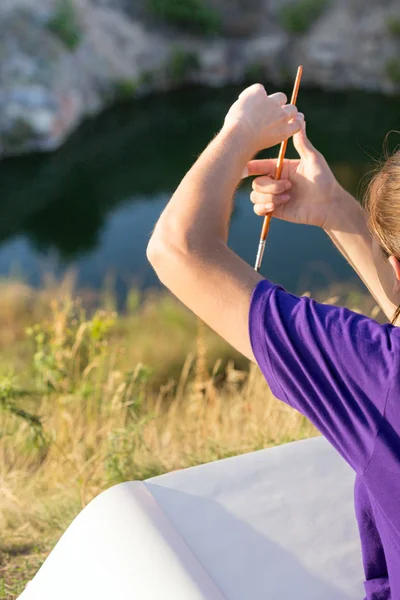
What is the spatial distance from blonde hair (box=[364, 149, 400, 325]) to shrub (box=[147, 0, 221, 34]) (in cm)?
989

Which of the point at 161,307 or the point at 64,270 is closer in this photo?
the point at 161,307

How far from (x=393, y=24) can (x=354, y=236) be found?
969 cm

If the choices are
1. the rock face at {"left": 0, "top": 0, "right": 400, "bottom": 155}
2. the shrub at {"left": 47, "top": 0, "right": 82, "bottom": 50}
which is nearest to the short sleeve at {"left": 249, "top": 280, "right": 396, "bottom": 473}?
the rock face at {"left": 0, "top": 0, "right": 400, "bottom": 155}

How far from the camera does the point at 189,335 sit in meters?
3.40

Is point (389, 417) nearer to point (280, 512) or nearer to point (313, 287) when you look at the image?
point (280, 512)

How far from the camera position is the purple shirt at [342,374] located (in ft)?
1.92

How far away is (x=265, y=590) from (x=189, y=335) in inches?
103

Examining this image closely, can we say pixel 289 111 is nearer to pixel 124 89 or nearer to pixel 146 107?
pixel 124 89

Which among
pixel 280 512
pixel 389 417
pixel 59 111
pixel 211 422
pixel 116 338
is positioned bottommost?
pixel 59 111

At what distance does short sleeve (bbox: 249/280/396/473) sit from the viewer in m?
0.58

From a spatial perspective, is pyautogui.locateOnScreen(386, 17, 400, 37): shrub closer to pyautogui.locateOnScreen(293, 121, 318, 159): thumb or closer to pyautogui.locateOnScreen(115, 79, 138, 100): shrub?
pyautogui.locateOnScreen(115, 79, 138, 100): shrub

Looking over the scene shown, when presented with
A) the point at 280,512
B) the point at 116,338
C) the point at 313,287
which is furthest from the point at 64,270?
the point at 280,512

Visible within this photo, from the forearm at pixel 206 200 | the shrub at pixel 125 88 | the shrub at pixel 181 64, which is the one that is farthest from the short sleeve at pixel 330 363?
the shrub at pixel 181 64

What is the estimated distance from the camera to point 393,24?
9.68 m
